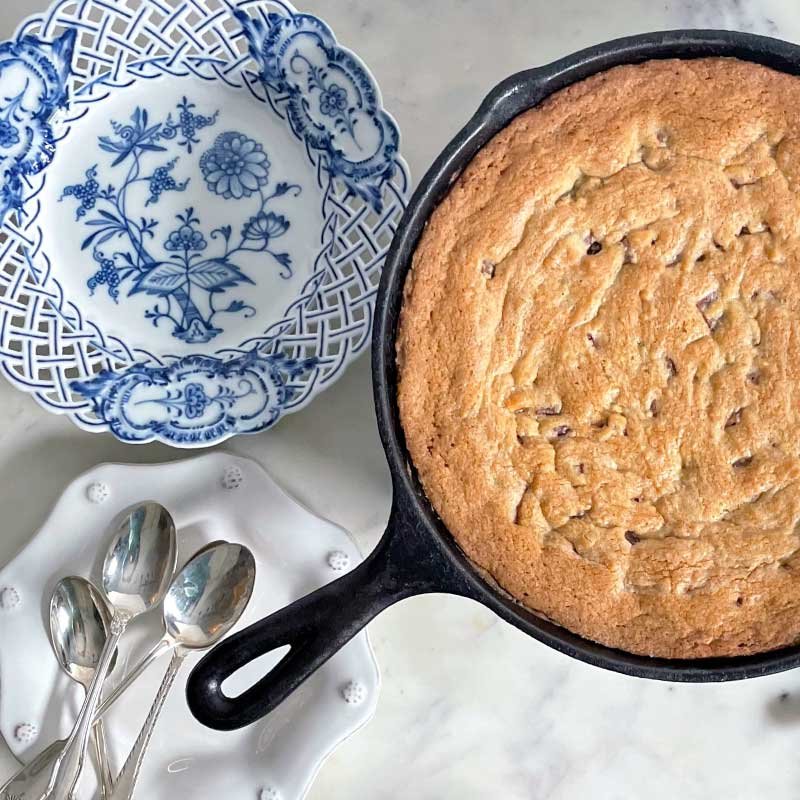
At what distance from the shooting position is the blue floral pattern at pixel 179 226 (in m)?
1.22

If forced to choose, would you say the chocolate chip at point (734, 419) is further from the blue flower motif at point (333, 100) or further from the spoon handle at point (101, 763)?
the spoon handle at point (101, 763)

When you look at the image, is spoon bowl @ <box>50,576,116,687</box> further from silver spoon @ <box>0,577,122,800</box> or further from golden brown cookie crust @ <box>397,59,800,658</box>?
golden brown cookie crust @ <box>397,59,800,658</box>

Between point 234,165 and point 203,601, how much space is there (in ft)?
1.86

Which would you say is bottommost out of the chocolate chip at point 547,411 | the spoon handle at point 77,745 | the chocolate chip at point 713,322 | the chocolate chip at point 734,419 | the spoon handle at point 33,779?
the spoon handle at point 33,779

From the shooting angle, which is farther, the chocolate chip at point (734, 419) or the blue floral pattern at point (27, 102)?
the blue floral pattern at point (27, 102)

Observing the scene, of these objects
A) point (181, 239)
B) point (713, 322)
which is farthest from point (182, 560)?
point (713, 322)

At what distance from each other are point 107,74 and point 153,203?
6.8 inches

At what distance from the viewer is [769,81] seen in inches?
38.3

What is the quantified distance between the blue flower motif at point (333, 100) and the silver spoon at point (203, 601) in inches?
22.1

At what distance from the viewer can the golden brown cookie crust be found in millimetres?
969

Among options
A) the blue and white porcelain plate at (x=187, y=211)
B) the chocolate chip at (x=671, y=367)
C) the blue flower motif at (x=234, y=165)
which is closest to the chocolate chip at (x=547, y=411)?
the chocolate chip at (x=671, y=367)

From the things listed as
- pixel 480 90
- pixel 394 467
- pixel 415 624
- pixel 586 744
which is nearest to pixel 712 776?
pixel 586 744

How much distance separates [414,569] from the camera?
0.92 meters

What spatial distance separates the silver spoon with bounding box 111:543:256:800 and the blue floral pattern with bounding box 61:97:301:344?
0.29 meters
